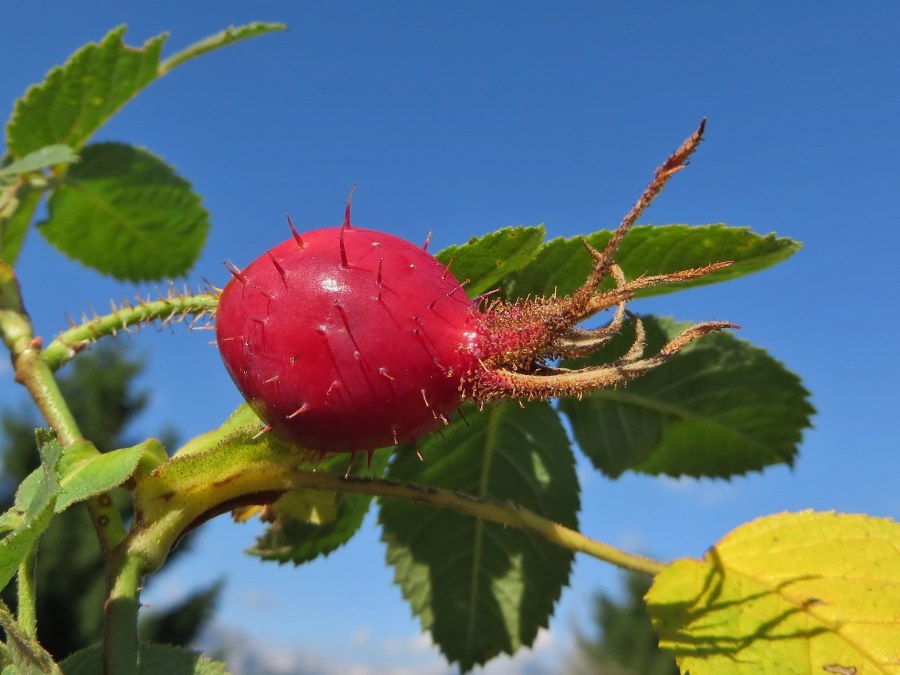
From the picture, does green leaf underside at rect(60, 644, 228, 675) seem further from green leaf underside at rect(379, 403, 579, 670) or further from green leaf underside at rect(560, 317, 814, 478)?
green leaf underside at rect(560, 317, 814, 478)

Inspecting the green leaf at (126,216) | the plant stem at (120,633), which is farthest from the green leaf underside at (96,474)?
the green leaf at (126,216)

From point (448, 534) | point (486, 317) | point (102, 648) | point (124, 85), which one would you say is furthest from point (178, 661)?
point (124, 85)

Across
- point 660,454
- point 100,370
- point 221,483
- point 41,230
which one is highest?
point 100,370

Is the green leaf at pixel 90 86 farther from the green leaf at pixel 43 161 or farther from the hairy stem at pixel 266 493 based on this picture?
the hairy stem at pixel 266 493

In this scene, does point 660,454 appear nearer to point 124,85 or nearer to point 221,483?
point 221,483

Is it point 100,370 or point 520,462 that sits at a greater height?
point 100,370

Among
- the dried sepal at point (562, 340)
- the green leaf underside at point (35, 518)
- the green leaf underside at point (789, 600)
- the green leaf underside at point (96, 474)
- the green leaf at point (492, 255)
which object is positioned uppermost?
the green leaf at point (492, 255)

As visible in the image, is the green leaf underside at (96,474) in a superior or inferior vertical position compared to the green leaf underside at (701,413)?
inferior
